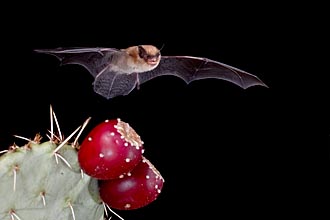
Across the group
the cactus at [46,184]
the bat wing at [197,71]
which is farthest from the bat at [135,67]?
the cactus at [46,184]

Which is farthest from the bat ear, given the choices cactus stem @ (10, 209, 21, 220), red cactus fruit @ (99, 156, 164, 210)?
cactus stem @ (10, 209, 21, 220)

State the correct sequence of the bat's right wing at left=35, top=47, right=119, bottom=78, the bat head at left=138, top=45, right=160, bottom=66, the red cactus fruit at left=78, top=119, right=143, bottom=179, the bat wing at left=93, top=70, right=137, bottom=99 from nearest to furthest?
the red cactus fruit at left=78, top=119, right=143, bottom=179
the bat head at left=138, top=45, right=160, bottom=66
the bat's right wing at left=35, top=47, right=119, bottom=78
the bat wing at left=93, top=70, right=137, bottom=99

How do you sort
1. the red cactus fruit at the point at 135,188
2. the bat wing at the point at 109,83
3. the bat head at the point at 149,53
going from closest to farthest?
1. the red cactus fruit at the point at 135,188
2. the bat head at the point at 149,53
3. the bat wing at the point at 109,83

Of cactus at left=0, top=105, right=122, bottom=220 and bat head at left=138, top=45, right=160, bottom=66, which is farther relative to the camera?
bat head at left=138, top=45, right=160, bottom=66

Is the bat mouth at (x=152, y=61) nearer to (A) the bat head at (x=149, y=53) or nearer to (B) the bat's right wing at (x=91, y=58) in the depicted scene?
(A) the bat head at (x=149, y=53)

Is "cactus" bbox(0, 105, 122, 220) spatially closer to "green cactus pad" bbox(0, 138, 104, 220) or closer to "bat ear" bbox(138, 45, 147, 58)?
"green cactus pad" bbox(0, 138, 104, 220)

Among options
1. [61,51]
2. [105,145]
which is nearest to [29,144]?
[105,145]
